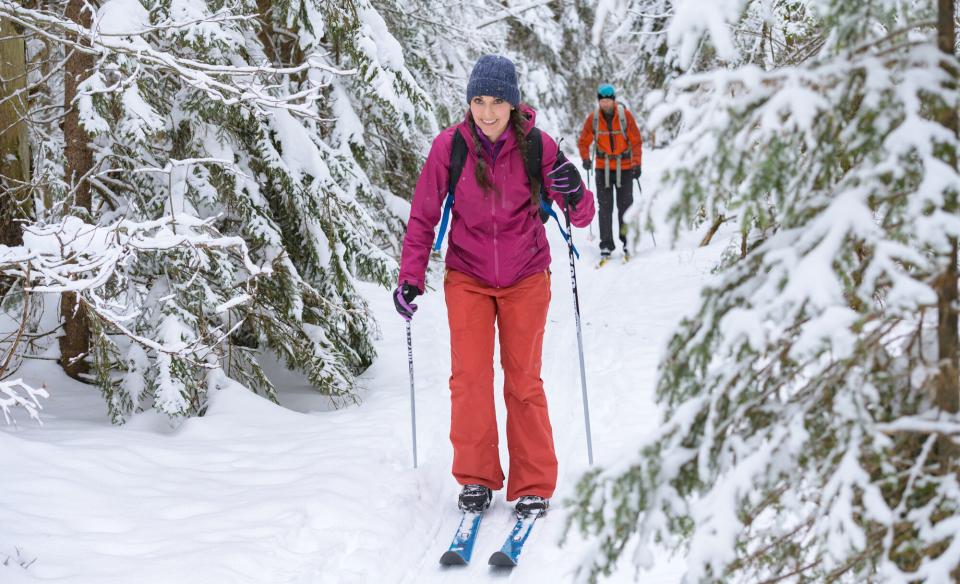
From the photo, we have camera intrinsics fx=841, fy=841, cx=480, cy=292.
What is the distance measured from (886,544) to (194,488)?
160 inches

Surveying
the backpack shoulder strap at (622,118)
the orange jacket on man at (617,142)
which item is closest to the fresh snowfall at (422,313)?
the orange jacket on man at (617,142)

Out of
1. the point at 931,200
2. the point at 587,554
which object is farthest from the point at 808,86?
the point at 587,554

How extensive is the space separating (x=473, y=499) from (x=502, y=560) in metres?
0.59

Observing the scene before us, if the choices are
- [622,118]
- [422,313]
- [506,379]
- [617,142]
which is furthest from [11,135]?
[622,118]

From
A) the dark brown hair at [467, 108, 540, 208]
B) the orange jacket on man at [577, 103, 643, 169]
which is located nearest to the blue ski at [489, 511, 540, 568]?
the dark brown hair at [467, 108, 540, 208]

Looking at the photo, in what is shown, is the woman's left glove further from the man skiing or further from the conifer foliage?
the man skiing

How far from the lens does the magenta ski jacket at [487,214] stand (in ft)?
14.8

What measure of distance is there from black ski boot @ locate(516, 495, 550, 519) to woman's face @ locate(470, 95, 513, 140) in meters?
A: 2.00

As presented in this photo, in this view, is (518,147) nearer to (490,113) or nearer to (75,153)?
(490,113)

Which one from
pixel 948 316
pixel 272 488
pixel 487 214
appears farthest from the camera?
pixel 272 488

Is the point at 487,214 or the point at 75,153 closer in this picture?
the point at 487,214

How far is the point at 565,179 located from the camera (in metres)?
4.49

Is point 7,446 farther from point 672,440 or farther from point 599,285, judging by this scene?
point 599,285

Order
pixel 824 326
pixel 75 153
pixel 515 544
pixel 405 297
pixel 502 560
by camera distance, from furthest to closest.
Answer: pixel 75 153
pixel 405 297
pixel 515 544
pixel 502 560
pixel 824 326
